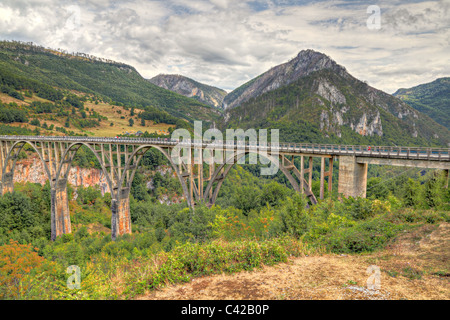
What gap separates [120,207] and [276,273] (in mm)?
34080

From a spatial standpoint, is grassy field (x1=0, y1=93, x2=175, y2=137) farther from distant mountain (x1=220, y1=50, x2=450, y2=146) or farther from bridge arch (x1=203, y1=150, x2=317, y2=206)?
bridge arch (x1=203, y1=150, x2=317, y2=206)

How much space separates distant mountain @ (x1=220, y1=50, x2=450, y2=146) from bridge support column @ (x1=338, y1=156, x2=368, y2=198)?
102293mm

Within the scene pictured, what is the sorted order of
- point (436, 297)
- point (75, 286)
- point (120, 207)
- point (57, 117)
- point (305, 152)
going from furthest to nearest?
point (57, 117) → point (120, 207) → point (305, 152) → point (75, 286) → point (436, 297)

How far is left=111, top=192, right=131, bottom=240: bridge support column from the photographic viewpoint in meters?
37.9

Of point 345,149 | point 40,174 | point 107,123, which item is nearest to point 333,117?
point 107,123

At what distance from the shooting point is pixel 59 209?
43.7 m

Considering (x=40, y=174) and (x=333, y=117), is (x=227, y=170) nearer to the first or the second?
(x=40, y=174)

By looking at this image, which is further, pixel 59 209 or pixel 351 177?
pixel 59 209

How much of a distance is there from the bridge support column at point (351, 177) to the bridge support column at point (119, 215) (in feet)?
102

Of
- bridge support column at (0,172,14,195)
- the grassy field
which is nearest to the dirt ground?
bridge support column at (0,172,14,195)

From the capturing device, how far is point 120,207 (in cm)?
3825

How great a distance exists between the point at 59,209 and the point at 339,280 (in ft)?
159
